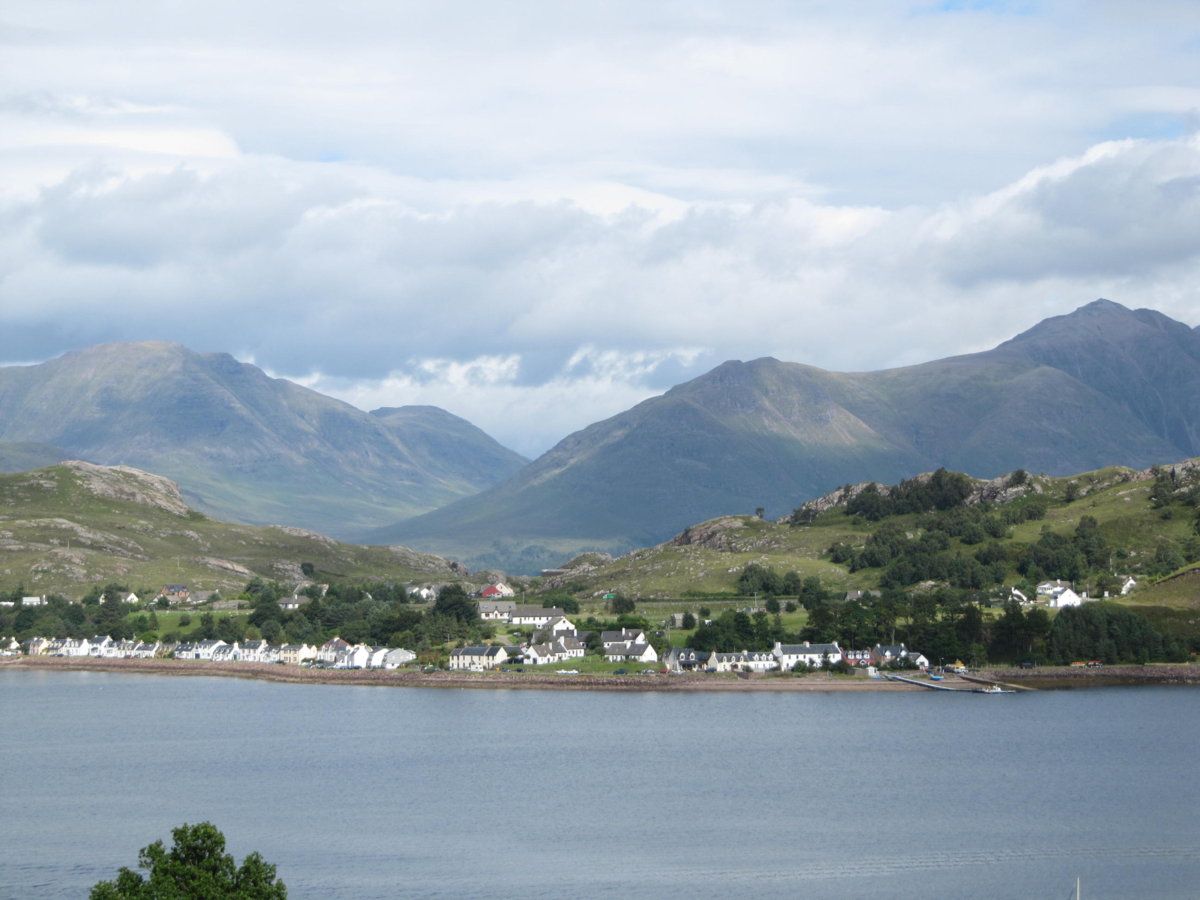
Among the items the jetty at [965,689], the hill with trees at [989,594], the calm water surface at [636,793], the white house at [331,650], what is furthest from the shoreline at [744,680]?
the white house at [331,650]

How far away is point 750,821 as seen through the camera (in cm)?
7206

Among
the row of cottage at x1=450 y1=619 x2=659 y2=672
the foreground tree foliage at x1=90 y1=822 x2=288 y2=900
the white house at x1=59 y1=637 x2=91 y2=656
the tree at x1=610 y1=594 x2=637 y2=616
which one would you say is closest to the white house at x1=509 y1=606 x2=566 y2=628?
the tree at x1=610 y1=594 x2=637 y2=616

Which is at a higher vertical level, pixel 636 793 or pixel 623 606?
pixel 623 606

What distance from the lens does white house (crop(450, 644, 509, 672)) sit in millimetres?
147875

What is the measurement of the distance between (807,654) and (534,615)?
143 ft

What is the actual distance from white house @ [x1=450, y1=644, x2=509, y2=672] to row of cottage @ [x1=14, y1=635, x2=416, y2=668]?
730 centimetres

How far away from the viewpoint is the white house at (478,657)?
148 metres

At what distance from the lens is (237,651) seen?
16875 centimetres

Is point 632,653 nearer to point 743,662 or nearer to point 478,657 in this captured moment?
point 743,662

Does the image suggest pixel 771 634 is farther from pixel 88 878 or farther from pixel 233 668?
pixel 88 878

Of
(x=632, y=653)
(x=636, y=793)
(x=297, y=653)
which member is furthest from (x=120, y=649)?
(x=636, y=793)

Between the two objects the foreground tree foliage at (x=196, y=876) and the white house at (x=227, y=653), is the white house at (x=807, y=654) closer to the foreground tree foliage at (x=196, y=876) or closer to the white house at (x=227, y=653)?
the white house at (x=227, y=653)

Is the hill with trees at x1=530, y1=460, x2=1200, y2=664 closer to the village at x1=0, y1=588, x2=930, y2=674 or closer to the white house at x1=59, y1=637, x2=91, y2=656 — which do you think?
the village at x1=0, y1=588, x2=930, y2=674

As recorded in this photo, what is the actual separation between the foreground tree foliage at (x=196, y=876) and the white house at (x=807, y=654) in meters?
98.5
